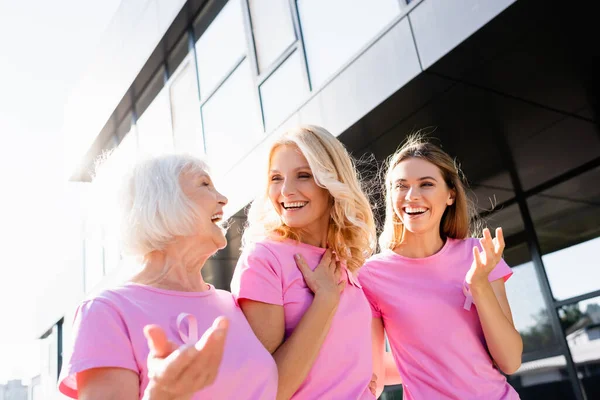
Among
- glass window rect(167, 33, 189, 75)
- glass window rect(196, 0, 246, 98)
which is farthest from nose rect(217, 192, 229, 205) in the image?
glass window rect(167, 33, 189, 75)

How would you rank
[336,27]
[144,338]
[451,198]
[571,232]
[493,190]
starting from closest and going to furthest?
[144,338] < [451,198] < [336,27] < [571,232] < [493,190]

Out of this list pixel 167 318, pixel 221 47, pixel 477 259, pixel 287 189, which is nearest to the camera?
pixel 167 318

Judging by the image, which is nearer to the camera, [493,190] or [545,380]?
[545,380]

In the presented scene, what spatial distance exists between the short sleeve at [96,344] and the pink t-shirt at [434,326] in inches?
52.7

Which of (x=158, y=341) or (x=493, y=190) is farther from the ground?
(x=493, y=190)

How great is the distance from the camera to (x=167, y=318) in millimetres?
1682

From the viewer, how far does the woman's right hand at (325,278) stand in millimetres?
2045

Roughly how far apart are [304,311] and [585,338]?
169 inches

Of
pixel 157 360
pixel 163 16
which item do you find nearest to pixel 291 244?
pixel 157 360

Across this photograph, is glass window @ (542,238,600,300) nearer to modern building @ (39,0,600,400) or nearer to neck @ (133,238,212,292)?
modern building @ (39,0,600,400)

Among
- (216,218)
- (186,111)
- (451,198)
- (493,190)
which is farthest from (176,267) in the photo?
(186,111)

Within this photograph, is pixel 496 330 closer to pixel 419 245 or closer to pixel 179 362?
pixel 419 245

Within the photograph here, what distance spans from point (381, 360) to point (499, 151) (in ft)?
9.60

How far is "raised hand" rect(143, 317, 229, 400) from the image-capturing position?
3.82 feet
